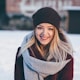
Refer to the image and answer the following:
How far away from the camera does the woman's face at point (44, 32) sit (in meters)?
2.01

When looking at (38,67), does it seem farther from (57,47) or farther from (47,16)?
(47,16)

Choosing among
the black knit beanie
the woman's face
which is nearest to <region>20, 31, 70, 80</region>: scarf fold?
the woman's face

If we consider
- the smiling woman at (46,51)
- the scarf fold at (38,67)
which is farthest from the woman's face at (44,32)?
the scarf fold at (38,67)

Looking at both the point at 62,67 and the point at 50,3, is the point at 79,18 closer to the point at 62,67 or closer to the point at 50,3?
the point at 50,3

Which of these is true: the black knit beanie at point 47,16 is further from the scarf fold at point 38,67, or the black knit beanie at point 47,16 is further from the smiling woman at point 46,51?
the scarf fold at point 38,67

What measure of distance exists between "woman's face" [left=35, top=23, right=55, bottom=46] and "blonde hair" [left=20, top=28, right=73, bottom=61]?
0.03 meters

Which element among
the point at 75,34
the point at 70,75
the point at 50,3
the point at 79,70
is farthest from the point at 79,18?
the point at 70,75

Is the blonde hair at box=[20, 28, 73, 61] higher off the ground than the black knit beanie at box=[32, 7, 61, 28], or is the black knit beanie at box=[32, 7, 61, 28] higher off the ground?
the black knit beanie at box=[32, 7, 61, 28]


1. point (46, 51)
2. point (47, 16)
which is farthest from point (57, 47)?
point (47, 16)

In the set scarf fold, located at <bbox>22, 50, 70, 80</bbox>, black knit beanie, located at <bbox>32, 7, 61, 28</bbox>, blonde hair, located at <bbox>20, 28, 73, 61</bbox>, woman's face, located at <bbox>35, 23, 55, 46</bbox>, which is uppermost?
black knit beanie, located at <bbox>32, 7, 61, 28</bbox>

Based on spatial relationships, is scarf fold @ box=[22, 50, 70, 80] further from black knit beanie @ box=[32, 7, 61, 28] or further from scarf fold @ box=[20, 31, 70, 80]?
black knit beanie @ box=[32, 7, 61, 28]

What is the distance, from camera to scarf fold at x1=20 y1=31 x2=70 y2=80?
2.03 m

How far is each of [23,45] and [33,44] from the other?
66mm

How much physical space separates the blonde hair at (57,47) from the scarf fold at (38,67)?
0.04m
